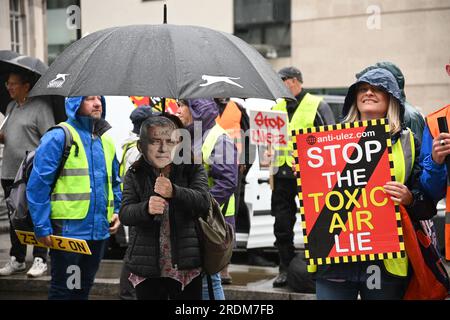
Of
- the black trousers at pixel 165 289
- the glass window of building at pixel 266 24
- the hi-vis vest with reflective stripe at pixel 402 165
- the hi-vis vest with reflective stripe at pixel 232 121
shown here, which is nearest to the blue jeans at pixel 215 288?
the black trousers at pixel 165 289

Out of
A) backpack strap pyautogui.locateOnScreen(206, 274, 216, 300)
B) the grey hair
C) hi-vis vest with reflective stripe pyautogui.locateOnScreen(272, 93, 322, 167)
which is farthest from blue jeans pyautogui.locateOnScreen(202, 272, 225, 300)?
hi-vis vest with reflective stripe pyautogui.locateOnScreen(272, 93, 322, 167)

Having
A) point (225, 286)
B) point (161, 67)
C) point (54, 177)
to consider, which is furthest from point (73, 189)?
point (225, 286)

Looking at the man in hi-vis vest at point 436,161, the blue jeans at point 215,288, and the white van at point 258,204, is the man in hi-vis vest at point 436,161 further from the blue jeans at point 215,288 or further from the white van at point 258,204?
the white van at point 258,204

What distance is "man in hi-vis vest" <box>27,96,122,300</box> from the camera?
474 centimetres

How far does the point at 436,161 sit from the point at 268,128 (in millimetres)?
3525

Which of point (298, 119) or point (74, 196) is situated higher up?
point (298, 119)

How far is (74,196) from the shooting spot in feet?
15.8

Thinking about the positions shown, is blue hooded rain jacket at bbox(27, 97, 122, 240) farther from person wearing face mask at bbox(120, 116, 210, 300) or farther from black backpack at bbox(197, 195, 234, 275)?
black backpack at bbox(197, 195, 234, 275)

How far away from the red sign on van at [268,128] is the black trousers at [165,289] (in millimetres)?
2937

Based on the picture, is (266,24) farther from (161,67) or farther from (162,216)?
(161,67)

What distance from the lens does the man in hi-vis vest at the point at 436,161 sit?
3.55 metres

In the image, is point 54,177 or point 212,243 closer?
point 212,243

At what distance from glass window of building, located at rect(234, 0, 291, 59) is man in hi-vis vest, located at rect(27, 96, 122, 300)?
19810 millimetres
